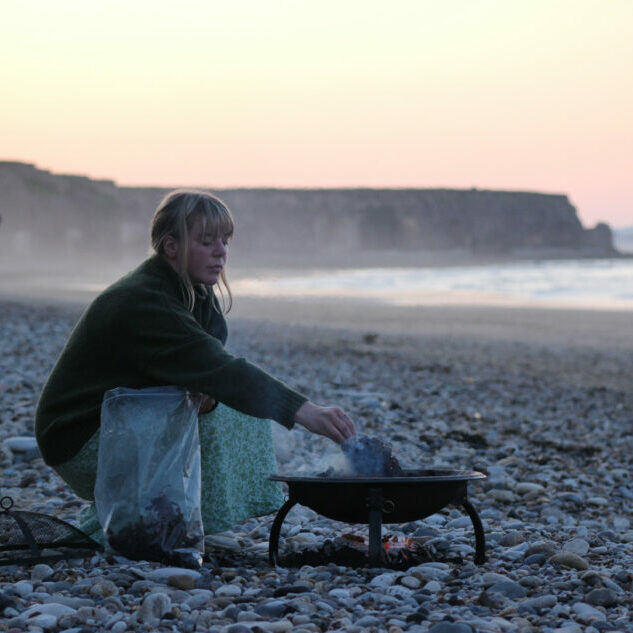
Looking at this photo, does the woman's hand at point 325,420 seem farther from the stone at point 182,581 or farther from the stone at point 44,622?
the stone at point 44,622

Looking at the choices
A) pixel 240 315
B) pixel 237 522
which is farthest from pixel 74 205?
pixel 237 522

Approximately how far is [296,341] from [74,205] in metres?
78.6

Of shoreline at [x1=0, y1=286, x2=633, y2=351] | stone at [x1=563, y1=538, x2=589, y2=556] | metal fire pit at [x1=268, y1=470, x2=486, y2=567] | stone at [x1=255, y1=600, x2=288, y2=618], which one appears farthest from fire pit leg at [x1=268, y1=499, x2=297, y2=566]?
shoreline at [x1=0, y1=286, x2=633, y2=351]

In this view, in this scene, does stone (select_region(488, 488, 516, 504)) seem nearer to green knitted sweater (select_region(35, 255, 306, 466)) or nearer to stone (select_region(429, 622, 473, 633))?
green knitted sweater (select_region(35, 255, 306, 466))

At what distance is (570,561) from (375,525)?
0.82 m

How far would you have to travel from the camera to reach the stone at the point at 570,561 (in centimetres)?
382

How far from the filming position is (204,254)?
12.6ft

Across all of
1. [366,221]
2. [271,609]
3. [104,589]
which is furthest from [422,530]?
[366,221]

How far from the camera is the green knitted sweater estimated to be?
352 centimetres

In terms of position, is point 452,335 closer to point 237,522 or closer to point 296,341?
point 296,341

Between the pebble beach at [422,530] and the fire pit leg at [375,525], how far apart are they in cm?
9

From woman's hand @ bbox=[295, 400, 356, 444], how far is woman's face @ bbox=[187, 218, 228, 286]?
0.72 m

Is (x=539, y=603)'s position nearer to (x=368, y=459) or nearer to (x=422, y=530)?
(x=368, y=459)

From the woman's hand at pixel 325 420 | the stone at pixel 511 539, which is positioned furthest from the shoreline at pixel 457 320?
the woman's hand at pixel 325 420
